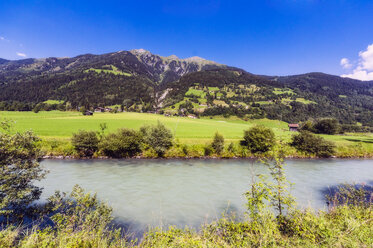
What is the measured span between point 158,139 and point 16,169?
94.8ft

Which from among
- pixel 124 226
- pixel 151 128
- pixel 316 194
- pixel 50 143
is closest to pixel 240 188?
pixel 316 194

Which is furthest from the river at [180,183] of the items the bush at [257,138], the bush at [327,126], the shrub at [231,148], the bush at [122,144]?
the bush at [327,126]

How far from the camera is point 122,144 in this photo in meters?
36.5

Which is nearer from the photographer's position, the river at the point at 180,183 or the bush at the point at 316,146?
the river at the point at 180,183

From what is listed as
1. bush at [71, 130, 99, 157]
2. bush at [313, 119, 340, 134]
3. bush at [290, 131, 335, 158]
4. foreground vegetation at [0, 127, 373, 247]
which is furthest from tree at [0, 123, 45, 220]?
bush at [313, 119, 340, 134]

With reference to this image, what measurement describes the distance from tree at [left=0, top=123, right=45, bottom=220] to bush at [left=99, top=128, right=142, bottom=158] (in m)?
25.6

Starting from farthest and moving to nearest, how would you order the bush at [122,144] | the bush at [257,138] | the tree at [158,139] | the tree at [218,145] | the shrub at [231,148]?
the shrub at [231,148] → the bush at [257,138] → the tree at [218,145] → the tree at [158,139] → the bush at [122,144]

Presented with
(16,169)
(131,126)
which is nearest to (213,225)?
(16,169)

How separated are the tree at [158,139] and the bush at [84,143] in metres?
11.8

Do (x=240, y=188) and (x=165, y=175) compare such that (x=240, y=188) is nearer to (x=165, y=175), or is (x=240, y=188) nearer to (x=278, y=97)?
(x=165, y=175)

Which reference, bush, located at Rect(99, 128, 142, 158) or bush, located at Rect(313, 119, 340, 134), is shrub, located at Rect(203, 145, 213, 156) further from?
bush, located at Rect(313, 119, 340, 134)

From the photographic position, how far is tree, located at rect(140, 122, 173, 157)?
127 ft

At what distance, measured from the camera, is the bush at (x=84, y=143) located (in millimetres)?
35875

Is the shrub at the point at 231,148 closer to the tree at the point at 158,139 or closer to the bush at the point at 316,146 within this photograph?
the tree at the point at 158,139
